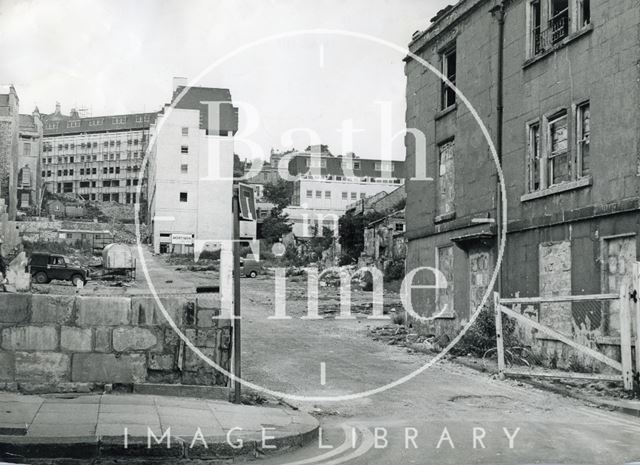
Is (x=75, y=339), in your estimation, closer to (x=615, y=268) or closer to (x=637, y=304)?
(x=637, y=304)

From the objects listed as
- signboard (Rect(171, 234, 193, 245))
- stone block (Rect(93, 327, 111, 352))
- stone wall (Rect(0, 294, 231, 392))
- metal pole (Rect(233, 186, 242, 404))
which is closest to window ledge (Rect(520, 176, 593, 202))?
metal pole (Rect(233, 186, 242, 404))

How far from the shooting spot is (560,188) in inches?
586

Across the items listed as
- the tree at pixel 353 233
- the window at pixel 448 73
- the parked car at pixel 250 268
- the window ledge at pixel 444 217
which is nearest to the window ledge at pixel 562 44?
the window at pixel 448 73

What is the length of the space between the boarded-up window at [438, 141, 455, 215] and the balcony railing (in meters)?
4.29

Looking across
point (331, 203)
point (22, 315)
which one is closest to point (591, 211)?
point (22, 315)

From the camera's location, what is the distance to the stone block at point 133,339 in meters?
9.47

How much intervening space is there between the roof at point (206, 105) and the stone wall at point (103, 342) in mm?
62697

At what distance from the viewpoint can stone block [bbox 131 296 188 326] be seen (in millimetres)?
9555

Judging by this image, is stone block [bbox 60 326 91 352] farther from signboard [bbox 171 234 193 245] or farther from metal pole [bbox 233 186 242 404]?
signboard [bbox 171 234 193 245]

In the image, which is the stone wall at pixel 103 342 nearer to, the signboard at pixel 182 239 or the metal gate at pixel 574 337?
the metal gate at pixel 574 337

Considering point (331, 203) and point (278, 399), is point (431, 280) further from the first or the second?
point (331, 203)

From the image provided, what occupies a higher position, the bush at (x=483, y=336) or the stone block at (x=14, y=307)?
the stone block at (x=14, y=307)

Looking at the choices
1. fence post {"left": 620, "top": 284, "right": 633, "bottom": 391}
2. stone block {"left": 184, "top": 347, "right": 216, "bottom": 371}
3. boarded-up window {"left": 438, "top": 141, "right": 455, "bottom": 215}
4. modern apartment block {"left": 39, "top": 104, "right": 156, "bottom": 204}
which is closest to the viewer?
stone block {"left": 184, "top": 347, "right": 216, "bottom": 371}

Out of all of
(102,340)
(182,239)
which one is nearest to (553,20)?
(102,340)
